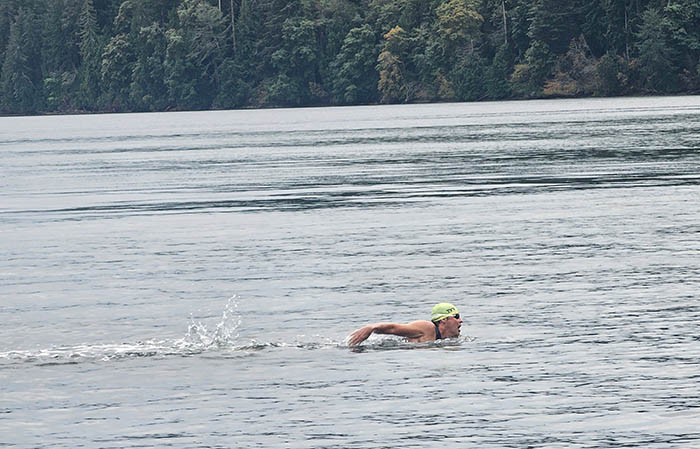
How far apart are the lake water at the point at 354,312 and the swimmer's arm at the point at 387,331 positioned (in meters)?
0.20

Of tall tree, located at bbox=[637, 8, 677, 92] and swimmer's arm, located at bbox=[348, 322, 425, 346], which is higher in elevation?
swimmer's arm, located at bbox=[348, 322, 425, 346]

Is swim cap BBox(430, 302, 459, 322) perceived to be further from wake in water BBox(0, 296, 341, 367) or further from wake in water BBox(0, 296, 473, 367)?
wake in water BBox(0, 296, 341, 367)

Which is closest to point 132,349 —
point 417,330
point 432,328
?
point 417,330

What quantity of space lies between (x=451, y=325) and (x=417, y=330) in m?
0.45

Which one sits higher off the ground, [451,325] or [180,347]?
[451,325]

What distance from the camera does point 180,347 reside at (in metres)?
17.8

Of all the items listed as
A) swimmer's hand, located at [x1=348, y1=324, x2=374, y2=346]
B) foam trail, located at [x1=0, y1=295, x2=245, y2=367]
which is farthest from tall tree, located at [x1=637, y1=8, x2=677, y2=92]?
swimmer's hand, located at [x1=348, y1=324, x2=374, y2=346]

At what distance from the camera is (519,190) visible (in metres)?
40.2

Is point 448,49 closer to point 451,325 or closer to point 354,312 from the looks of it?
point 354,312

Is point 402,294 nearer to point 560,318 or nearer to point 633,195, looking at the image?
point 560,318

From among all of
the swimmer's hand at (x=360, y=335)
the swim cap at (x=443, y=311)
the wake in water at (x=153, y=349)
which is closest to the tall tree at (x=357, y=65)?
the wake in water at (x=153, y=349)

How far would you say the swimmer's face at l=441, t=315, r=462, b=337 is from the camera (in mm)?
17375

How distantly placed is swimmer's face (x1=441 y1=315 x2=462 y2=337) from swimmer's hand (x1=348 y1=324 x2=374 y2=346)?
3.61 ft

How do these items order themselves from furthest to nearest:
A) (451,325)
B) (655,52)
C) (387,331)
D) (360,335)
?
(655,52) → (451,325) → (387,331) → (360,335)
